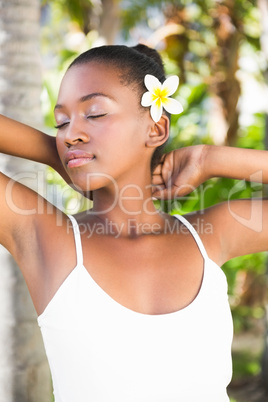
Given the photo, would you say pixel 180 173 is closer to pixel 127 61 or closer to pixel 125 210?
pixel 125 210

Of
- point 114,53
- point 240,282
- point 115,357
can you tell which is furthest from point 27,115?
point 240,282

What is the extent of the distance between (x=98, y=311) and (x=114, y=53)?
2.59ft

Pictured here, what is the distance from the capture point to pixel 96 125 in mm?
1755

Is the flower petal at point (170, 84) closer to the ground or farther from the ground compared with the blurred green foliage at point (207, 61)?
closer to the ground

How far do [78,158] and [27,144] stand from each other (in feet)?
0.98

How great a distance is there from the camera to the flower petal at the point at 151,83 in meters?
1.86

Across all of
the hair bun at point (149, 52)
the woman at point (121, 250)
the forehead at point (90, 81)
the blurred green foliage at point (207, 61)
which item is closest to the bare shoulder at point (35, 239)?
the woman at point (121, 250)

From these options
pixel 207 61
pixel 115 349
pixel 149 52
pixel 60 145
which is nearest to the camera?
pixel 115 349

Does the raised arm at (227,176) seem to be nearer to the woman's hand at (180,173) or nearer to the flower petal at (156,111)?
the woman's hand at (180,173)

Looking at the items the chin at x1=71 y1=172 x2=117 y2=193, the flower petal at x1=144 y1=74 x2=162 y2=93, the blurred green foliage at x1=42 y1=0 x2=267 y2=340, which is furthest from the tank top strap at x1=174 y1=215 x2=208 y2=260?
the blurred green foliage at x1=42 y1=0 x2=267 y2=340

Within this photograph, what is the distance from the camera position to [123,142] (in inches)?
71.0

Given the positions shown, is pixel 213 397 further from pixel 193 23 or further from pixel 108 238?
pixel 193 23

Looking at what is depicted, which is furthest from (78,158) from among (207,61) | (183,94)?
(207,61)

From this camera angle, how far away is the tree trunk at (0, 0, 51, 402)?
8.20 ft
